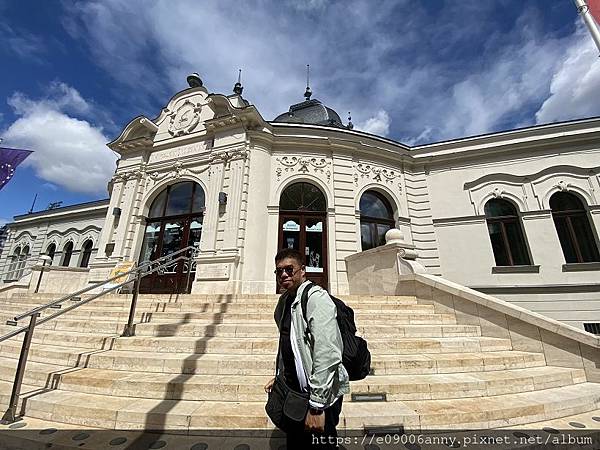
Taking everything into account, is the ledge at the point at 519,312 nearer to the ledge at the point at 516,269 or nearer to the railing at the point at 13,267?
the ledge at the point at 516,269

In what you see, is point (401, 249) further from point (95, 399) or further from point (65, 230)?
point (65, 230)

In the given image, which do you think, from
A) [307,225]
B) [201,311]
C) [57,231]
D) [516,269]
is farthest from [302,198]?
[57,231]

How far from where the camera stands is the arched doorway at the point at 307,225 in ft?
31.6

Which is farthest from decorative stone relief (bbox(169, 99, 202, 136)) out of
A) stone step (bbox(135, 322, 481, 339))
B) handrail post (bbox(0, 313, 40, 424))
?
handrail post (bbox(0, 313, 40, 424))

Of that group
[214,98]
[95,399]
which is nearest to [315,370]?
[95,399]

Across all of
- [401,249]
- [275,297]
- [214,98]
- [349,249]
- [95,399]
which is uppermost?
[214,98]

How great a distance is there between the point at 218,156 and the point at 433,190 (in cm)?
903

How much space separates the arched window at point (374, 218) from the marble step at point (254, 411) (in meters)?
7.19

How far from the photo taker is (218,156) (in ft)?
33.3

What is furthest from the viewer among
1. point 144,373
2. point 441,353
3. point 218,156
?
point 218,156

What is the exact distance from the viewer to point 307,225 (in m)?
10.0

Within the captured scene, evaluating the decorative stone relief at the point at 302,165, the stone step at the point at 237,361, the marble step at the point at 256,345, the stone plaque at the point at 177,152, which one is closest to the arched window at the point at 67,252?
the stone plaque at the point at 177,152

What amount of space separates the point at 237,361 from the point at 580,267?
11.4 metres

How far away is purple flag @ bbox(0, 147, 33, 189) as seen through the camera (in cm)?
984
